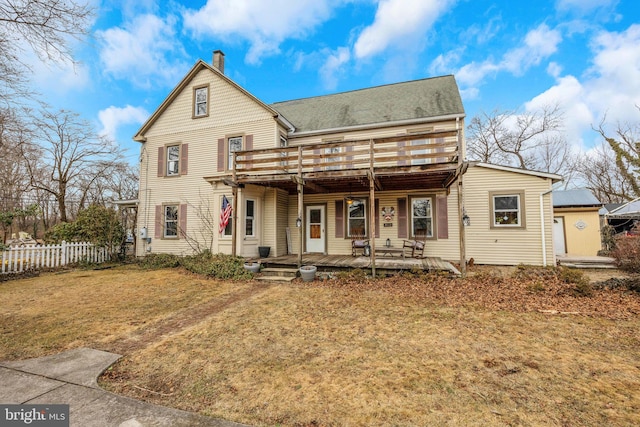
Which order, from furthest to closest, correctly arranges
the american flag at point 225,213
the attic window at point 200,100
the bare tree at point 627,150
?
1. the bare tree at point 627,150
2. the attic window at point 200,100
3. the american flag at point 225,213

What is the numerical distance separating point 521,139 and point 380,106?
57.6ft

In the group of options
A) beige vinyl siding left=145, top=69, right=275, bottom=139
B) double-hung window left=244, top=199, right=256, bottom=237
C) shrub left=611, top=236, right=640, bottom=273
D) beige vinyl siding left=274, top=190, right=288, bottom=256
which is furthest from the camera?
beige vinyl siding left=145, top=69, right=275, bottom=139

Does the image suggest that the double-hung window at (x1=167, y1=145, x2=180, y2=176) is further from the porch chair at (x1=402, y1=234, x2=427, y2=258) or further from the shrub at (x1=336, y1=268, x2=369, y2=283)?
the porch chair at (x1=402, y1=234, x2=427, y2=258)

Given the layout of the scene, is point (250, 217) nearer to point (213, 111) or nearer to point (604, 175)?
point (213, 111)

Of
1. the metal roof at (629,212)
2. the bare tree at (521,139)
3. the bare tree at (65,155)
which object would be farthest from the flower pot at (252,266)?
the bare tree at (521,139)

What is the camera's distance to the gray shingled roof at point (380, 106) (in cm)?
1202

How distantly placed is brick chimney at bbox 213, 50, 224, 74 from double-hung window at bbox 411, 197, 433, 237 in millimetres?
11608

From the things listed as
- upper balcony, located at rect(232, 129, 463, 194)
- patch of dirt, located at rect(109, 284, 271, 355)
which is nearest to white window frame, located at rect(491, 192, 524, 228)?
upper balcony, located at rect(232, 129, 463, 194)

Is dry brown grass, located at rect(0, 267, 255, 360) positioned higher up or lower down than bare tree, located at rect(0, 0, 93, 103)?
lower down

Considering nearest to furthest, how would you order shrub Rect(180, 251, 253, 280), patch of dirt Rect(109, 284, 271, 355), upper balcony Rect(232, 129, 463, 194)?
patch of dirt Rect(109, 284, 271, 355) < upper balcony Rect(232, 129, 463, 194) < shrub Rect(180, 251, 253, 280)

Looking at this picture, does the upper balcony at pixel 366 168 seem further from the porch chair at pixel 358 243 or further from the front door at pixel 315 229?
the porch chair at pixel 358 243

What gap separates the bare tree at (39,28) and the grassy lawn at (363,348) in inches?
227

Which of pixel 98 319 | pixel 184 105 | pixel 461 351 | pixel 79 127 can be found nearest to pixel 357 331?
pixel 461 351
